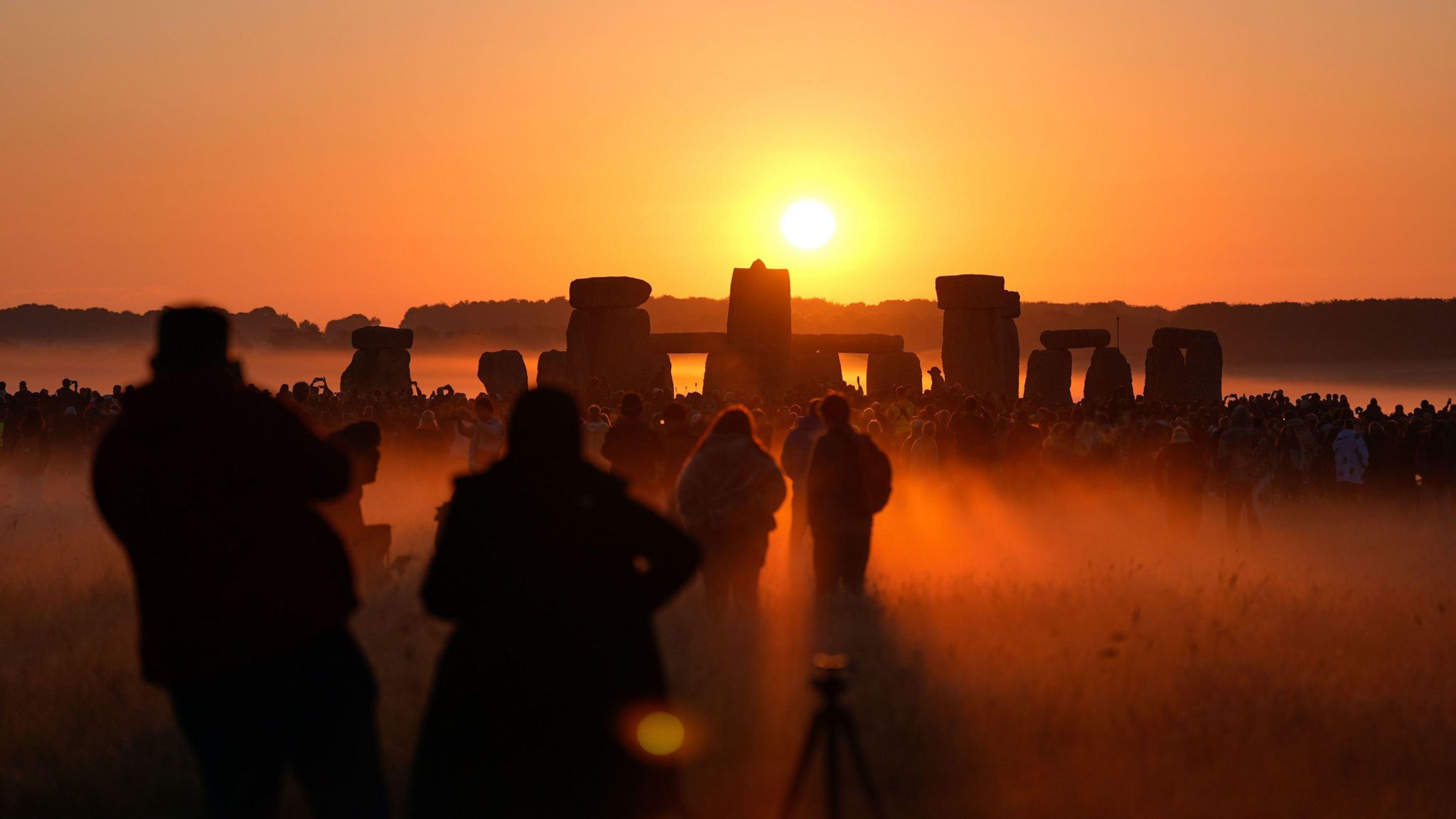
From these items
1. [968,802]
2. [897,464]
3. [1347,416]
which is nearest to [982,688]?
[968,802]

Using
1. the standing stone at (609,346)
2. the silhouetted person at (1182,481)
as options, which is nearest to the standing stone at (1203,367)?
the standing stone at (609,346)

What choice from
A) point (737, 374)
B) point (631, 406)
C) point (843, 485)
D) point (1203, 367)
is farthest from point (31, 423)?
point (1203, 367)

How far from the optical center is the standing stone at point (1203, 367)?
42.7m

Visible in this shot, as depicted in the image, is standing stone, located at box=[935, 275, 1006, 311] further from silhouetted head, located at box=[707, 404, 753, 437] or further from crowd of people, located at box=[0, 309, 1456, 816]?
crowd of people, located at box=[0, 309, 1456, 816]

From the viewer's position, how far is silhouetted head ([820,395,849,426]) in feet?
34.6

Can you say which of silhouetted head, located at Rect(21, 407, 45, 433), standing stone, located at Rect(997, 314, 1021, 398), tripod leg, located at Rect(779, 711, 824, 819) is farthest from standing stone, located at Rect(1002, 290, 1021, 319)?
tripod leg, located at Rect(779, 711, 824, 819)

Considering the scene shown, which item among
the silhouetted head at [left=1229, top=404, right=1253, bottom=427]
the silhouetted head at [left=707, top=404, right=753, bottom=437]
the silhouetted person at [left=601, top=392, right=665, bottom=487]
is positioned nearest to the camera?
the silhouetted head at [left=707, top=404, right=753, bottom=437]

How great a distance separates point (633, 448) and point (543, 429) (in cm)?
832

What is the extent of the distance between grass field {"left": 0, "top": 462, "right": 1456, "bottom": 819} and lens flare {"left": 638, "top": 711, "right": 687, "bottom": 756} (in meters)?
2.20

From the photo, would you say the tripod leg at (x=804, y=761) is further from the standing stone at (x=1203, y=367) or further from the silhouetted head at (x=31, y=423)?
the standing stone at (x=1203, y=367)

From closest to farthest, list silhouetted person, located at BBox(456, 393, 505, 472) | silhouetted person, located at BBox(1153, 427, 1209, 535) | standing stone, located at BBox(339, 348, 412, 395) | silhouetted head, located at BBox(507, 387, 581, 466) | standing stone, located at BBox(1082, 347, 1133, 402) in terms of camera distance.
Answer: silhouetted head, located at BBox(507, 387, 581, 466) → silhouetted person, located at BBox(456, 393, 505, 472) → silhouetted person, located at BBox(1153, 427, 1209, 535) → standing stone, located at BBox(339, 348, 412, 395) → standing stone, located at BBox(1082, 347, 1133, 402)

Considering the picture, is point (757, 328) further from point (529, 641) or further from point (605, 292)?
point (529, 641)

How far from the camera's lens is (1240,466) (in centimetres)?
1688

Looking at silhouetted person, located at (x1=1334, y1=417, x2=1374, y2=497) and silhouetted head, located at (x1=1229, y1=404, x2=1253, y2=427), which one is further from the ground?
silhouetted head, located at (x1=1229, y1=404, x2=1253, y2=427)
